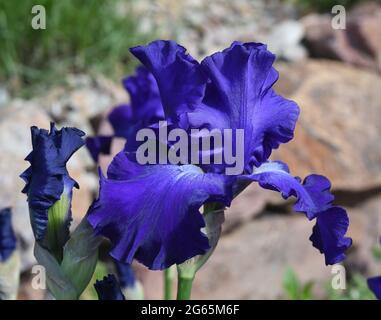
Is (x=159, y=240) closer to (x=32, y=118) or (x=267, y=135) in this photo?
(x=267, y=135)

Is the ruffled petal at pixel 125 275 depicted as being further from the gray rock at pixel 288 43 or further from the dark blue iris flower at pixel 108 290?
the gray rock at pixel 288 43

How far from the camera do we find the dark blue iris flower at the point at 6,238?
1.57 m

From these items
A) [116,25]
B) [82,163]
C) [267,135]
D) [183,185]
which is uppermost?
[116,25]

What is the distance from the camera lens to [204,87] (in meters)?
1.24

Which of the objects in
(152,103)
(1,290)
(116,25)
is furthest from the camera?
(116,25)

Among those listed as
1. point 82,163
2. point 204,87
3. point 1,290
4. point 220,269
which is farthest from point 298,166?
point 204,87

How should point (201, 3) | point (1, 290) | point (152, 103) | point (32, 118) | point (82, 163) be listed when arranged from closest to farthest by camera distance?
point (1, 290) → point (152, 103) → point (32, 118) → point (82, 163) → point (201, 3)

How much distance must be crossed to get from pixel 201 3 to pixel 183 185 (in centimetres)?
395

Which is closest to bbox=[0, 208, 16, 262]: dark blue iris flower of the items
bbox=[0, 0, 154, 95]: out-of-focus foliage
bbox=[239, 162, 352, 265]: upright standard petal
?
bbox=[239, 162, 352, 265]: upright standard petal

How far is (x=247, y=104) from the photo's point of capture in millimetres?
1255

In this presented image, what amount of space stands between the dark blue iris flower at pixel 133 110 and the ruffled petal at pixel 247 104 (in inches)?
16.9

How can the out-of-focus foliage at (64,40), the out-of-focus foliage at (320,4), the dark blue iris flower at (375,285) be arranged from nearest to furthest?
the dark blue iris flower at (375,285) → the out-of-focus foliage at (64,40) → the out-of-focus foliage at (320,4)

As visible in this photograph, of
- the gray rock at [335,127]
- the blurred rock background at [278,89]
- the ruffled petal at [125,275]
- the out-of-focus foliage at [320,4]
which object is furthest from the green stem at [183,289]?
the out-of-focus foliage at [320,4]

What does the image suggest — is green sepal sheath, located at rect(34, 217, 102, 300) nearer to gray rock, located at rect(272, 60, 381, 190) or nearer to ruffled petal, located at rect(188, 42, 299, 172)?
ruffled petal, located at rect(188, 42, 299, 172)
